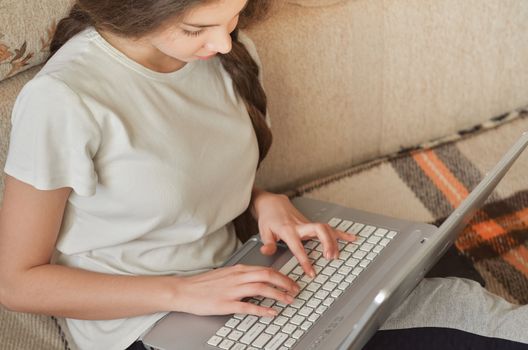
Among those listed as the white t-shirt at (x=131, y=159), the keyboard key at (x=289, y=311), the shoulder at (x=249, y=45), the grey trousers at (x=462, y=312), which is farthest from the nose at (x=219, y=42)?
the grey trousers at (x=462, y=312)

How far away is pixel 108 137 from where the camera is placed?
1.04 meters

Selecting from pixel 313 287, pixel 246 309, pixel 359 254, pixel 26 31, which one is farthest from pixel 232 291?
pixel 26 31

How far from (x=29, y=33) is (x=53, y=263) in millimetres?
336

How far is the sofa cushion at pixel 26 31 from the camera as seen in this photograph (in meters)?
1.13

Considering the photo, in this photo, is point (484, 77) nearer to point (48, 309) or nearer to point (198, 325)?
point (198, 325)

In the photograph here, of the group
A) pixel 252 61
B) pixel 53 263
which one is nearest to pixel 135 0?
pixel 252 61

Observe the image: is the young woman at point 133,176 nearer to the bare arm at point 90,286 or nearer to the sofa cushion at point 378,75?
the bare arm at point 90,286

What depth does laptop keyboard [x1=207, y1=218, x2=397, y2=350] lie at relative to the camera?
105 cm

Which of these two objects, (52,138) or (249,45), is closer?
(52,138)

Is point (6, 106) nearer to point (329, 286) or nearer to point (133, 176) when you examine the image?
point (133, 176)

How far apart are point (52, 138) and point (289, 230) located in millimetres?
389

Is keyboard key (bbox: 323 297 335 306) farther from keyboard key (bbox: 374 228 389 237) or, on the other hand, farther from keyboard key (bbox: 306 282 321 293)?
keyboard key (bbox: 374 228 389 237)

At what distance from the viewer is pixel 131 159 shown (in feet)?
3.48

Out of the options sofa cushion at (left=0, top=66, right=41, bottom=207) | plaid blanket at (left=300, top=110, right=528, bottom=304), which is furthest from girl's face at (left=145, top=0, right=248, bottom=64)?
plaid blanket at (left=300, top=110, right=528, bottom=304)
